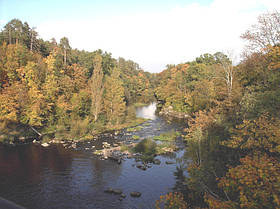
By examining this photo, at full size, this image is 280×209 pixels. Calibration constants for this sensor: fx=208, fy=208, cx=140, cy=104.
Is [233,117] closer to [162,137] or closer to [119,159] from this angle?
[119,159]

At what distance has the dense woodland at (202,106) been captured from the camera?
792cm

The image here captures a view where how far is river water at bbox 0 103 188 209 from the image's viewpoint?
15.0 m

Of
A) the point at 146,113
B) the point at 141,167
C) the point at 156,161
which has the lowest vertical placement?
the point at 141,167

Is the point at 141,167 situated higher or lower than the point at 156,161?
lower

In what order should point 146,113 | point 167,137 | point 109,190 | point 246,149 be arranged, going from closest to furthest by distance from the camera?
A: point 246,149, point 109,190, point 167,137, point 146,113

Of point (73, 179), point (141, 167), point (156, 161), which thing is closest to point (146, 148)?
point (156, 161)

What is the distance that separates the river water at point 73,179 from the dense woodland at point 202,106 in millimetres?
2973

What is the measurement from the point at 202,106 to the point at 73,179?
108 ft

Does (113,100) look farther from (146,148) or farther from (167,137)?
(146,148)

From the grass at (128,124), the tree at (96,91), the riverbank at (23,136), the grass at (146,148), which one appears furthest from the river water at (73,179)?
the grass at (128,124)

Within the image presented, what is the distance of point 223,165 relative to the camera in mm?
12242

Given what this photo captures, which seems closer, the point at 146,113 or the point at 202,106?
the point at 202,106

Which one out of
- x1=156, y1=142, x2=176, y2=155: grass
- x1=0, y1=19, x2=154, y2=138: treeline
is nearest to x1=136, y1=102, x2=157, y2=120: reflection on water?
x1=0, y1=19, x2=154, y2=138: treeline

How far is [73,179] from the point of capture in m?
18.4
